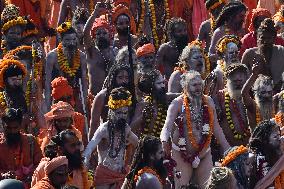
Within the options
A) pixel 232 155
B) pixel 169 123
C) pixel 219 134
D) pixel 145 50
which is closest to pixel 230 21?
pixel 145 50

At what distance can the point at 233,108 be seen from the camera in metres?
16.7

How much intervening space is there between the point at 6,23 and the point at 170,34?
2.17 m

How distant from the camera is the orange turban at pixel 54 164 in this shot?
14188mm

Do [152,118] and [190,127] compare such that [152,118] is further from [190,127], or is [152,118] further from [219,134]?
[219,134]

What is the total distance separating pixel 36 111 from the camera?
17188mm

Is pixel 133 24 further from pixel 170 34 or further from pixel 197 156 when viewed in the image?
pixel 197 156

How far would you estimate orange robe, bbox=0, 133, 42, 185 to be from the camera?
1545 centimetres

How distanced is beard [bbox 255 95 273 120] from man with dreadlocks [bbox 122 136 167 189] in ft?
7.22

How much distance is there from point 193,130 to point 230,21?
3.50 m

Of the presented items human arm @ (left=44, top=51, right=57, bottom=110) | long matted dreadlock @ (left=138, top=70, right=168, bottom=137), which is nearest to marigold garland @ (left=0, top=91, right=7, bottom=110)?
human arm @ (left=44, top=51, right=57, bottom=110)

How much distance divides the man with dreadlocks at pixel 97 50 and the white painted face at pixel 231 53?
5.34 feet

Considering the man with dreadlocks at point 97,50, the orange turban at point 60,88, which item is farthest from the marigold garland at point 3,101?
the man with dreadlocks at point 97,50

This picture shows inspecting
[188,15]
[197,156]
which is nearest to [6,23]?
[188,15]

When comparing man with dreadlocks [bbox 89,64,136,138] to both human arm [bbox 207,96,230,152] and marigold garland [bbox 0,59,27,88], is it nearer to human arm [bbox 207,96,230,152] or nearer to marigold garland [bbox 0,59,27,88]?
marigold garland [bbox 0,59,27,88]
